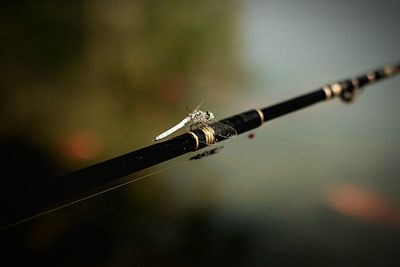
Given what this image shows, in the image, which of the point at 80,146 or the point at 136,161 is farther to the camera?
the point at 80,146

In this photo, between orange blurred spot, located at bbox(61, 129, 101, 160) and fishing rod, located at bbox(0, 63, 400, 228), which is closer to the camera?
fishing rod, located at bbox(0, 63, 400, 228)

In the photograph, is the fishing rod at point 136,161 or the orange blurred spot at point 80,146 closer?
the fishing rod at point 136,161

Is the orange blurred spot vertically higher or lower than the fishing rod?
higher

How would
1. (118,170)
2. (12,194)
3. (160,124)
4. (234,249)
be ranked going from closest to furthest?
(12,194)
(118,170)
(160,124)
(234,249)

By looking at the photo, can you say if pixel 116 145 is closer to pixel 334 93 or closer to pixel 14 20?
pixel 14 20

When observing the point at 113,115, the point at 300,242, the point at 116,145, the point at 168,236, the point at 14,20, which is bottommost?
the point at 300,242

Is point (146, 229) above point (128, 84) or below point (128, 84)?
below

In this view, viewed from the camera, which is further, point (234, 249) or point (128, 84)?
point (234, 249)

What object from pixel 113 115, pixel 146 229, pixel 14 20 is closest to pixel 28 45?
pixel 14 20
